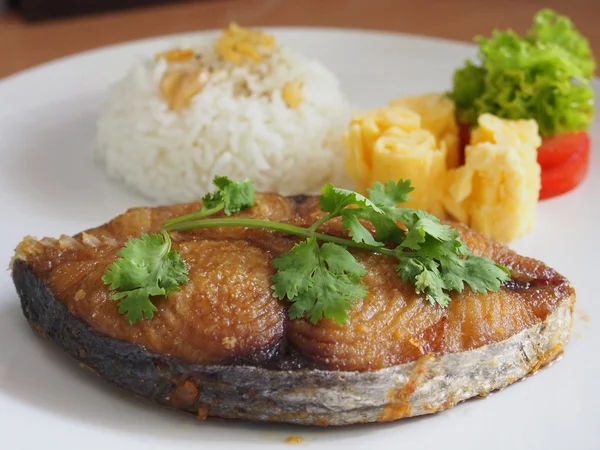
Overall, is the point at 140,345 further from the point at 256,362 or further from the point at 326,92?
the point at 326,92

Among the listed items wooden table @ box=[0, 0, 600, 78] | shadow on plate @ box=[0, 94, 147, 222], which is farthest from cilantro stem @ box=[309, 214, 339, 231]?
wooden table @ box=[0, 0, 600, 78]

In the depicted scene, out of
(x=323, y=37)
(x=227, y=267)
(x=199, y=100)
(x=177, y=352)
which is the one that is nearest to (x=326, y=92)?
(x=199, y=100)

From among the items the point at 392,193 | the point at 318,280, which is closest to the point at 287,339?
the point at 318,280

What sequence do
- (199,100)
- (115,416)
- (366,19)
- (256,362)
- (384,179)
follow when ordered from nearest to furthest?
(256,362)
(115,416)
(384,179)
(199,100)
(366,19)

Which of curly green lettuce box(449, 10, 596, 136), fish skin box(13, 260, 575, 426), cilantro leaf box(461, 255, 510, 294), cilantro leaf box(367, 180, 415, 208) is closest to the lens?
fish skin box(13, 260, 575, 426)

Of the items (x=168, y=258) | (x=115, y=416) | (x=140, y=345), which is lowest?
(x=115, y=416)

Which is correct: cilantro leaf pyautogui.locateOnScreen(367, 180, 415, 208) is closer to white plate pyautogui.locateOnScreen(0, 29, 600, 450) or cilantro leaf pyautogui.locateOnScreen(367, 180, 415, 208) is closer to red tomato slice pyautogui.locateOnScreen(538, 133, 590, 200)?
white plate pyautogui.locateOnScreen(0, 29, 600, 450)
